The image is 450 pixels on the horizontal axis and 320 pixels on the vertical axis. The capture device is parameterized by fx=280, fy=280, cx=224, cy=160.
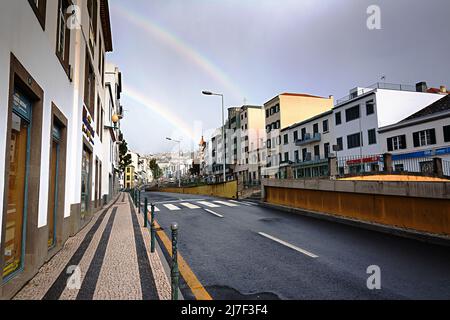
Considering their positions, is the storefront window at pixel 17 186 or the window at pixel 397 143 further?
the window at pixel 397 143

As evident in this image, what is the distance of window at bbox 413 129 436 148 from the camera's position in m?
24.6

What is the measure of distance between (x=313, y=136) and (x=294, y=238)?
3396 cm

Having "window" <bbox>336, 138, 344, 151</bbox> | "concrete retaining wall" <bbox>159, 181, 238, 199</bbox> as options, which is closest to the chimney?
"window" <bbox>336, 138, 344, 151</bbox>

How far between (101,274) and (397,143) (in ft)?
99.7

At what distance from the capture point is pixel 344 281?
4.66m

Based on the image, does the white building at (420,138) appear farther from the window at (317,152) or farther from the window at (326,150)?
the window at (317,152)

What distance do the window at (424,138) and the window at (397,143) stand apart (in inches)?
46.0

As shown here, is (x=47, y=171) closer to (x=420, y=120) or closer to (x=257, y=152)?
(x=420, y=120)

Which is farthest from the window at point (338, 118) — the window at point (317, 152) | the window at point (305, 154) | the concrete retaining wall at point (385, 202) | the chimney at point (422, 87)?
the concrete retaining wall at point (385, 202)

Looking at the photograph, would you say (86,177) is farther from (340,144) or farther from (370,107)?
(340,144)

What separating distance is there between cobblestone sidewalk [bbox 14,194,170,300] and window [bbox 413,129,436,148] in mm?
26752

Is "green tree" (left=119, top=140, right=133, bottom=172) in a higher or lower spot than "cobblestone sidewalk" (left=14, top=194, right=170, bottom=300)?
higher

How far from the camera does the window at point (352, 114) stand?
1300 inches

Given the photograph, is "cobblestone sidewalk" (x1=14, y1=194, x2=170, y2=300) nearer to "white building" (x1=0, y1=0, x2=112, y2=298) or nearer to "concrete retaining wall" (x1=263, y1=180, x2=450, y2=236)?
"white building" (x1=0, y1=0, x2=112, y2=298)
